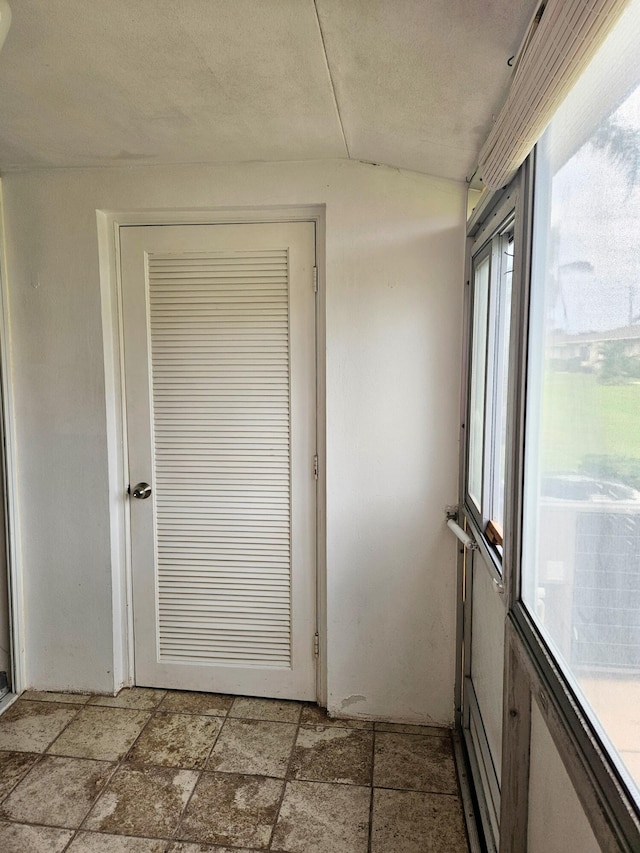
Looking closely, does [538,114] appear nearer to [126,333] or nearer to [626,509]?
[626,509]

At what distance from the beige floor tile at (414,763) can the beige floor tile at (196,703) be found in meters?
0.69

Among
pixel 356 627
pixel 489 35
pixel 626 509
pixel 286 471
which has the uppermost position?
pixel 489 35

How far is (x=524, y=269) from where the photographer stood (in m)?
1.33

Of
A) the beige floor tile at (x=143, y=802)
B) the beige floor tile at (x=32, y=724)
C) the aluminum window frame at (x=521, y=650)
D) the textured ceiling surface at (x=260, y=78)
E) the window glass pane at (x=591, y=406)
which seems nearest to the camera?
the window glass pane at (x=591, y=406)

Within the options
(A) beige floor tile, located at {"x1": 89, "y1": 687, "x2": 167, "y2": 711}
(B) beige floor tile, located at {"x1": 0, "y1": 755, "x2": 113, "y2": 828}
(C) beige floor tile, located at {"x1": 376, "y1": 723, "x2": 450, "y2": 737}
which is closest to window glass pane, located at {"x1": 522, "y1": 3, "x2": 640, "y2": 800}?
(C) beige floor tile, located at {"x1": 376, "y1": 723, "x2": 450, "y2": 737}

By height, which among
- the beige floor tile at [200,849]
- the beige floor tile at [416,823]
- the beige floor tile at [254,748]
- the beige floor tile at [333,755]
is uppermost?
the beige floor tile at [254,748]

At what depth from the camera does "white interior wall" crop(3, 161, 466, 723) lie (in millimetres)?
2291

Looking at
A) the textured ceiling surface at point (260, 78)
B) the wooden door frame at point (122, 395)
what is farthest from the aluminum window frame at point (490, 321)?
the wooden door frame at point (122, 395)

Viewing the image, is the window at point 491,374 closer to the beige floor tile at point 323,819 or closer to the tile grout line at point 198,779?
the beige floor tile at point 323,819

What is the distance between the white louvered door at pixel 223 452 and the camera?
2.46 m

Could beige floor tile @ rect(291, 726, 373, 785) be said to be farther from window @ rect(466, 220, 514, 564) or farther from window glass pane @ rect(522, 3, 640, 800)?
window glass pane @ rect(522, 3, 640, 800)

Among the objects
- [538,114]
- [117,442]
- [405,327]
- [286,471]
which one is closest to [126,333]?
[117,442]

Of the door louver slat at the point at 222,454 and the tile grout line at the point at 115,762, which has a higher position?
the door louver slat at the point at 222,454

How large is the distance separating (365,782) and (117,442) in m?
1.69
